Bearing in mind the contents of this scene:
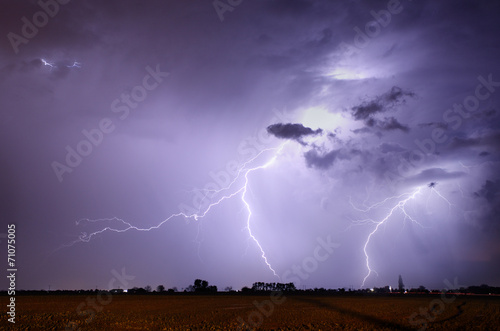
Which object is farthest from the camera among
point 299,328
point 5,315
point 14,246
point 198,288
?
point 198,288

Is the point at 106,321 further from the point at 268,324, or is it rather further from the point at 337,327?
the point at 337,327

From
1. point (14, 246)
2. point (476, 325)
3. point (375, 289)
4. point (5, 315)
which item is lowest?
point (375, 289)

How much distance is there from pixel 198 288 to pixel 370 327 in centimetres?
7206

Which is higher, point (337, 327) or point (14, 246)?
point (14, 246)

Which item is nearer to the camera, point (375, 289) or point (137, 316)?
point (137, 316)

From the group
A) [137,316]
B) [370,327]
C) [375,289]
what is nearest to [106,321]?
[137,316]

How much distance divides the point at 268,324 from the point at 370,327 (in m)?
5.26

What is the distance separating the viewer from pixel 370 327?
778 inches

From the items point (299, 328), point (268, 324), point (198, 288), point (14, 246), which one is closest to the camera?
point (14, 246)

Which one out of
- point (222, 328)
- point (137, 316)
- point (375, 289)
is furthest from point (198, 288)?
point (222, 328)

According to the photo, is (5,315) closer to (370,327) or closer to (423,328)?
(370,327)

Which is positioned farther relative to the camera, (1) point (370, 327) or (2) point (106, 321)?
→ (2) point (106, 321)

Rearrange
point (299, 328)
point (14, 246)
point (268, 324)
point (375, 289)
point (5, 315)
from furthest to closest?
point (375, 289), point (5, 315), point (268, 324), point (299, 328), point (14, 246)

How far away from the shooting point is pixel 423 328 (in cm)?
1945
